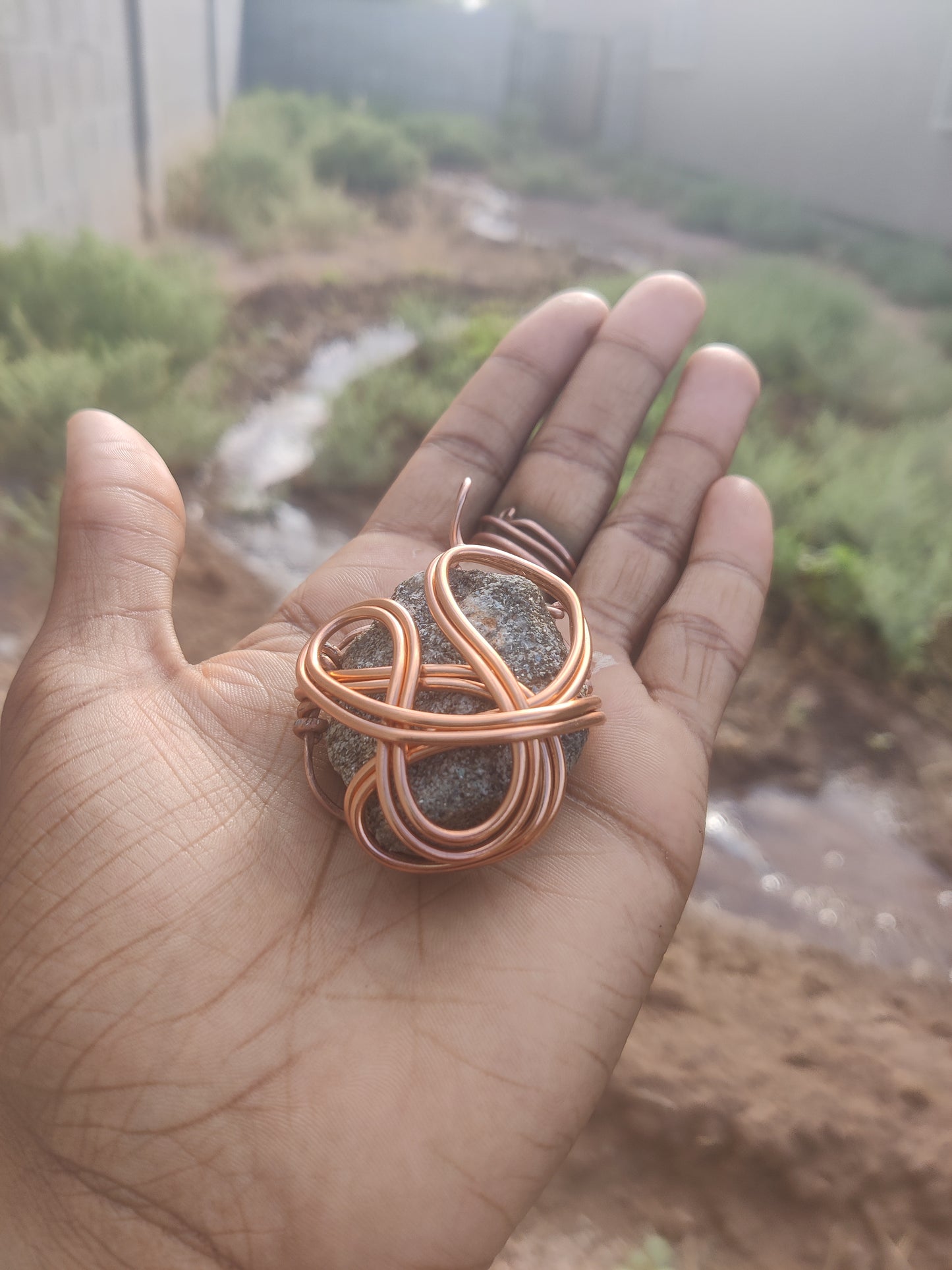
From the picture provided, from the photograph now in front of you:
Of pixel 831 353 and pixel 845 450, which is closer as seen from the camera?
pixel 845 450

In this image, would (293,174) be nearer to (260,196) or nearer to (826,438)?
(260,196)

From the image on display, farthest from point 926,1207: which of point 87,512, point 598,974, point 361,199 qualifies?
point 361,199

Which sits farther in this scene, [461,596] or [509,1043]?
[461,596]

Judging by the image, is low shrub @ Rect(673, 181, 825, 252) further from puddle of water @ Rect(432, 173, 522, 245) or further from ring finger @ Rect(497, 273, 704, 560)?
ring finger @ Rect(497, 273, 704, 560)

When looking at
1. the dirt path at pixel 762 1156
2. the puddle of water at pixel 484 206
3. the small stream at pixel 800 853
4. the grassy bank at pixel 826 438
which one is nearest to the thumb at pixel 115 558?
the dirt path at pixel 762 1156

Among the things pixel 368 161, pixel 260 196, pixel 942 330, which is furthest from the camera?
pixel 368 161

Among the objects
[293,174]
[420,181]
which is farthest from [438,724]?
[420,181]

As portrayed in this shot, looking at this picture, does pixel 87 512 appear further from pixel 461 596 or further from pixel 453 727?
pixel 453 727
